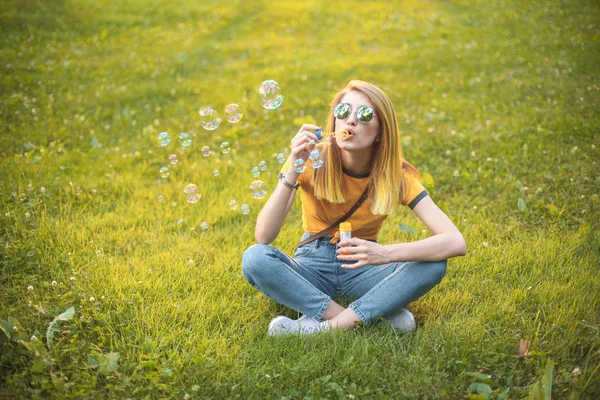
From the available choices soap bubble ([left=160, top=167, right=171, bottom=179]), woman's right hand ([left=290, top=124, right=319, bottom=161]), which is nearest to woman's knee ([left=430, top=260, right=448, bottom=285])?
woman's right hand ([left=290, top=124, right=319, bottom=161])

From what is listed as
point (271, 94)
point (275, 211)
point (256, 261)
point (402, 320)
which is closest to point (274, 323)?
point (256, 261)

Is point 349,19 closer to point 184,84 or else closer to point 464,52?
point 464,52

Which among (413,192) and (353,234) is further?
(353,234)

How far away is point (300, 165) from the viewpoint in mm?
3215

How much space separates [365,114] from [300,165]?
1.82 feet

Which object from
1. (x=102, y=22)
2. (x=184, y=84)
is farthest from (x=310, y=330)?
(x=102, y=22)

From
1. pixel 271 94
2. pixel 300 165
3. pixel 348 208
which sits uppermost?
pixel 271 94

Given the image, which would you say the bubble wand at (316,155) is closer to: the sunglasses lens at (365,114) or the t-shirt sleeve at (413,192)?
the sunglasses lens at (365,114)

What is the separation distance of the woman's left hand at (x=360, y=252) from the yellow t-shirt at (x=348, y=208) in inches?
17.4

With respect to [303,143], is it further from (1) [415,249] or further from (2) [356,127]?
(1) [415,249]

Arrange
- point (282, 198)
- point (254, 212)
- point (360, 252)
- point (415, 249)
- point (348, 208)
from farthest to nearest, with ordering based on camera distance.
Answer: point (254, 212), point (348, 208), point (282, 198), point (415, 249), point (360, 252)

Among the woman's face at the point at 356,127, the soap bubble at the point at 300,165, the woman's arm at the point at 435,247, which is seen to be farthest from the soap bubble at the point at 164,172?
the woman's arm at the point at 435,247

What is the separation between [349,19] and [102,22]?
20.5 ft

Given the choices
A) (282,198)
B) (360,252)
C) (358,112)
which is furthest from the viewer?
(282,198)
